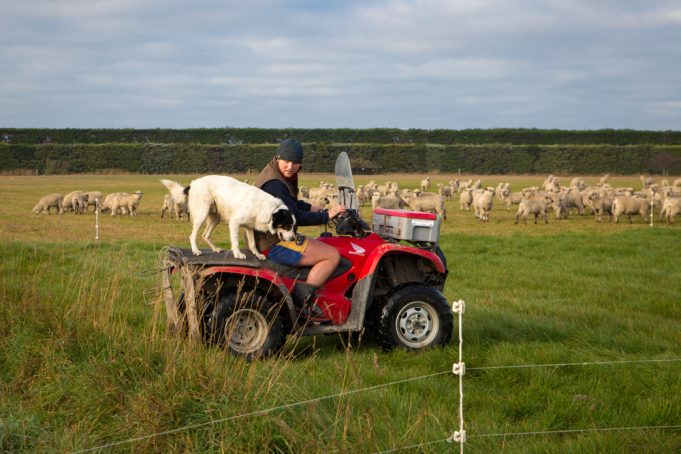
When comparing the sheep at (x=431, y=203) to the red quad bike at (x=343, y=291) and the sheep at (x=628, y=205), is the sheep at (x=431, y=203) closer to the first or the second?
the sheep at (x=628, y=205)

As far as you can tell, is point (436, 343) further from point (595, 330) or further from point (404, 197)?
point (404, 197)

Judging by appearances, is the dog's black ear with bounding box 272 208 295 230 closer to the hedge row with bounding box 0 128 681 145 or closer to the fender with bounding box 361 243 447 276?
the fender with bounding box 361 243 447 276

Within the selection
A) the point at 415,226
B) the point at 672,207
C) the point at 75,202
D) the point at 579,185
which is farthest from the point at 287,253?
the point at 579,185

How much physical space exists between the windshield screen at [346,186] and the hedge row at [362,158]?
58.6m

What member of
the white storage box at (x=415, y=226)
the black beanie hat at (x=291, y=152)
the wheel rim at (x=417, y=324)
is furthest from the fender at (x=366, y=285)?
the black beanie hat at (x=291, y=152)

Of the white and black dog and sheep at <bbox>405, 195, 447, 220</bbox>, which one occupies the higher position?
the white and black dog

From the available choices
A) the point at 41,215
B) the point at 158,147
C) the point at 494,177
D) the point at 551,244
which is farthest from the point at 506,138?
the point at 551,244

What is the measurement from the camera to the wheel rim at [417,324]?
737cm

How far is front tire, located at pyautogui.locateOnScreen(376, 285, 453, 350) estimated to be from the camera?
7281 millimetres

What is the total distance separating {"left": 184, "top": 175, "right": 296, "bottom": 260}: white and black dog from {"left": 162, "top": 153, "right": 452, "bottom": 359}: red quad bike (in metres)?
0.28

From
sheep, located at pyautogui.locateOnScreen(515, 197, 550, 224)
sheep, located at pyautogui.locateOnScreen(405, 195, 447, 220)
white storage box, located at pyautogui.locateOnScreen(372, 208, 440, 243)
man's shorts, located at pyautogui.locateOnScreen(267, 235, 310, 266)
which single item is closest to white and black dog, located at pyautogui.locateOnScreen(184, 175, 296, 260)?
man's shorts, located at pyautogui.locateOnScreen(267, 235, 310, 266)

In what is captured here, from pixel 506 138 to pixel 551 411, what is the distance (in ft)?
245

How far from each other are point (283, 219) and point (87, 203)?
28.8 m

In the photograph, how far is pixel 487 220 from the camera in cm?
2861
